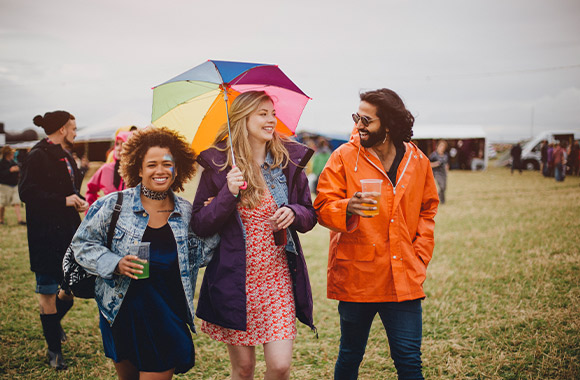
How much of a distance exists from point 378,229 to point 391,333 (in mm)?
640

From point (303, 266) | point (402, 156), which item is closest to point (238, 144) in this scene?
point (303, 266)

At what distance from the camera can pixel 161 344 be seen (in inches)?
96.5

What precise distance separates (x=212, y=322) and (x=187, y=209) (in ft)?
2.25

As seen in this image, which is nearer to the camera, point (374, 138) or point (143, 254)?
point (143, 254)

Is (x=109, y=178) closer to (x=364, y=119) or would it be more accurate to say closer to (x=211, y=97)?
(x=211, y=97)

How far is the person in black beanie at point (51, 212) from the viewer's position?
12.5 feet

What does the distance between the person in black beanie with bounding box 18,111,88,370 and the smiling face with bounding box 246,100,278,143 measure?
205 centimetres

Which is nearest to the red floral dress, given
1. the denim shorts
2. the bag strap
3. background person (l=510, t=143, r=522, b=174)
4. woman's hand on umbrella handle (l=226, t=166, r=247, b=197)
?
woman's hand on umbrella handle (l=226, t=166, r=247, b=197)

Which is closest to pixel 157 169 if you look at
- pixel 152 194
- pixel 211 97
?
pixel 152 194

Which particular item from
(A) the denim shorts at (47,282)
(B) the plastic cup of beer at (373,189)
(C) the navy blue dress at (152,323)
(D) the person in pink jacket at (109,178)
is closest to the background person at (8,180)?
(D) the person in pink jacket at (109,178)

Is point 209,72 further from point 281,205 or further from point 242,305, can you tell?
point 242,305

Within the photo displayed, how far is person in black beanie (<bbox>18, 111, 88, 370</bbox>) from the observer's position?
382cm

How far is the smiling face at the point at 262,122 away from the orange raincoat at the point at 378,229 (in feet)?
1.44

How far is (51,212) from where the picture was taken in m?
3.88
